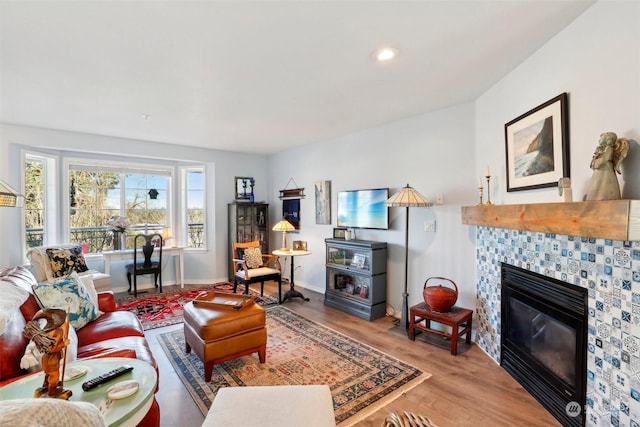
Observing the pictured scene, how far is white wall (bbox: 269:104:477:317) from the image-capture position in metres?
3.12

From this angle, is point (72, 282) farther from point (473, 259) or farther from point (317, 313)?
point (473, 259)

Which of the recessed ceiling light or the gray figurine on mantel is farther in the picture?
the recessed ceiling light

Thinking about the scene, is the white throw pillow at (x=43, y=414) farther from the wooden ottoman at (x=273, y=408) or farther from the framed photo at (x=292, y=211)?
the framed photo at (x=292, y=211)

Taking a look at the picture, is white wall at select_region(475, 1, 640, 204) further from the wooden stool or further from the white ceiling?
the wooden stool

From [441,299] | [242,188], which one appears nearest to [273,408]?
[441,299]

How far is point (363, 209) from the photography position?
4.09 metres

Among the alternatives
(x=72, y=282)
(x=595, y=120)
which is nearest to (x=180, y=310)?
(x=72, y=282)

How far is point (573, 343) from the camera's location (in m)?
1.81

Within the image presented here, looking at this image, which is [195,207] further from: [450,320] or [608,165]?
[608,165]

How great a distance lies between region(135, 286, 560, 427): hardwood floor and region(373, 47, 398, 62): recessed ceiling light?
8.03 ft

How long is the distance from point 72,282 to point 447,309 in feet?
10.8

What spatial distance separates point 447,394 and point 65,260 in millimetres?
4558

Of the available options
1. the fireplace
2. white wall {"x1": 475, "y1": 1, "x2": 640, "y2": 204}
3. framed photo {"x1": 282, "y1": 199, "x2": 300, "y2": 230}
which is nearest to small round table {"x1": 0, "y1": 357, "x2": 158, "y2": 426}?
the fireplace

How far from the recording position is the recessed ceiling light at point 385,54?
2045 mm
